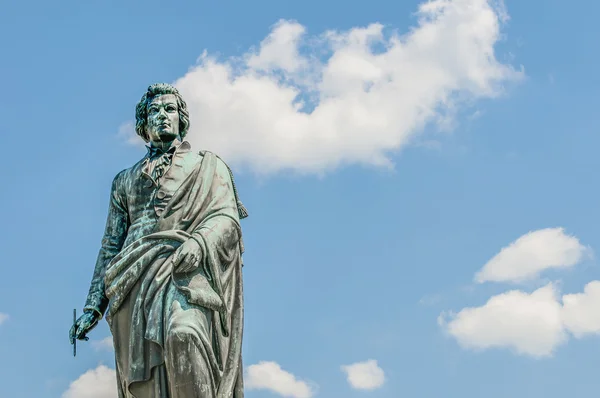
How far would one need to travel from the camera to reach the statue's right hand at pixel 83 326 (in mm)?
12578

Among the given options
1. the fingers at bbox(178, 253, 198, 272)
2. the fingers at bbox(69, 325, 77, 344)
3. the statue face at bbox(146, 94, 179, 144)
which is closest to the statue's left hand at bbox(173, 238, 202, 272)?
the fingers at bbox(178, 253, 198, 272)

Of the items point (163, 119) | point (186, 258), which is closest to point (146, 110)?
point (163, 119)

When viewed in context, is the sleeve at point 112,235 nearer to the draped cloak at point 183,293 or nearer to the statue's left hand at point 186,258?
the draped cloak at point 183,293

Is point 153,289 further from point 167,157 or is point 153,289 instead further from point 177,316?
point 167,157

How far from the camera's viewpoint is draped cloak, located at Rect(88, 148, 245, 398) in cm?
1178

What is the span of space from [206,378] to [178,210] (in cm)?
201

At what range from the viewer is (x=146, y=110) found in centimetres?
1324

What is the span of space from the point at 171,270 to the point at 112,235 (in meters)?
1.36

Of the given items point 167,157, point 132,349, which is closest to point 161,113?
point 167,157

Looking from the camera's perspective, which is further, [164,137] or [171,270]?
[164,137]

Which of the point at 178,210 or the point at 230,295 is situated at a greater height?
the point at 178,210

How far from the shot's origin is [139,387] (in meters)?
11.9

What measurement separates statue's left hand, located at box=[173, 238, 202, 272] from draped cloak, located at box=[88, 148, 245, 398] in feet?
0.30

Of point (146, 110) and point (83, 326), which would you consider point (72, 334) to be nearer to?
point (83, 326)
